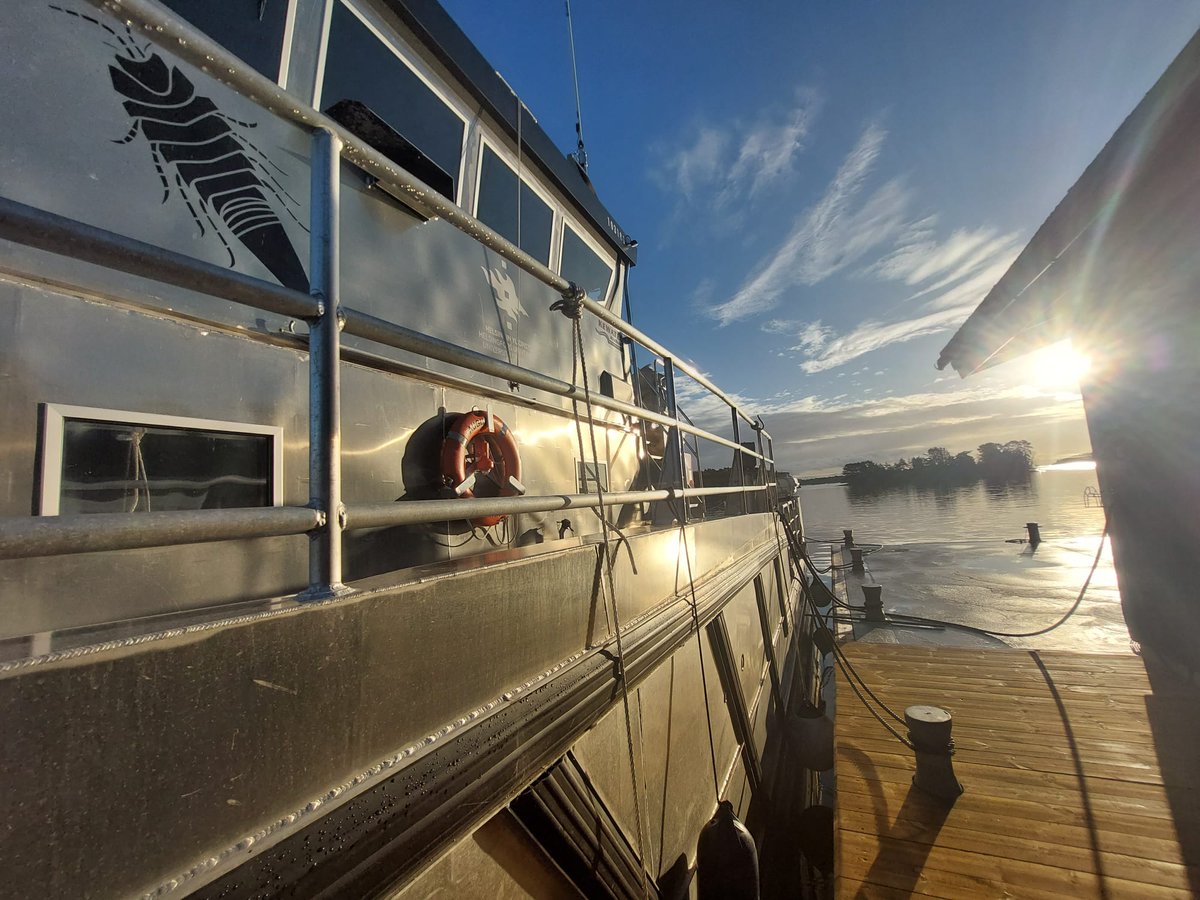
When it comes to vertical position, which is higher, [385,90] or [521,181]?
[521,181]

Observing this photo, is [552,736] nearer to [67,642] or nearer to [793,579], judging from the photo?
[67,642]

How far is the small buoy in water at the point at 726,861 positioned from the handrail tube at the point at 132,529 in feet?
8.00

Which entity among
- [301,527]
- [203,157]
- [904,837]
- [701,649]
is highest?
[203,157]

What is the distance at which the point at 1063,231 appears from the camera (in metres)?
4.95

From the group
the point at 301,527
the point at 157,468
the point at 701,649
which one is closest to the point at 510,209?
the point at 157,468

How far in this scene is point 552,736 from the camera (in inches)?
54.9

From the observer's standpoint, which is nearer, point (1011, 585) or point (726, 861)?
point (726, 861)

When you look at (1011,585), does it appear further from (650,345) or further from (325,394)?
(325,394)

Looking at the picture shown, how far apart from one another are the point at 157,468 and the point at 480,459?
56.9 inches

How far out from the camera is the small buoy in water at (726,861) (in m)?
2.31

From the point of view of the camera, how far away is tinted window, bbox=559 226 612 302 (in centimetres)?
521

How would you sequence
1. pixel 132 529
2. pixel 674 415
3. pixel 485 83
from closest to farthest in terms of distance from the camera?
1. pixel 132 529
2. pixel 674 415
3. pixel 485 83

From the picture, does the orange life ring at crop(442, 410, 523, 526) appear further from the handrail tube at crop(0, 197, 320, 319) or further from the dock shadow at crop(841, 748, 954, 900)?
the dock shadow at crop(841, 748, 954, 900)

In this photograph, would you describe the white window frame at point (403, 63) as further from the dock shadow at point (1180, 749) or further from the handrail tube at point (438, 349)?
the dock shadow at point (1180, 749)
